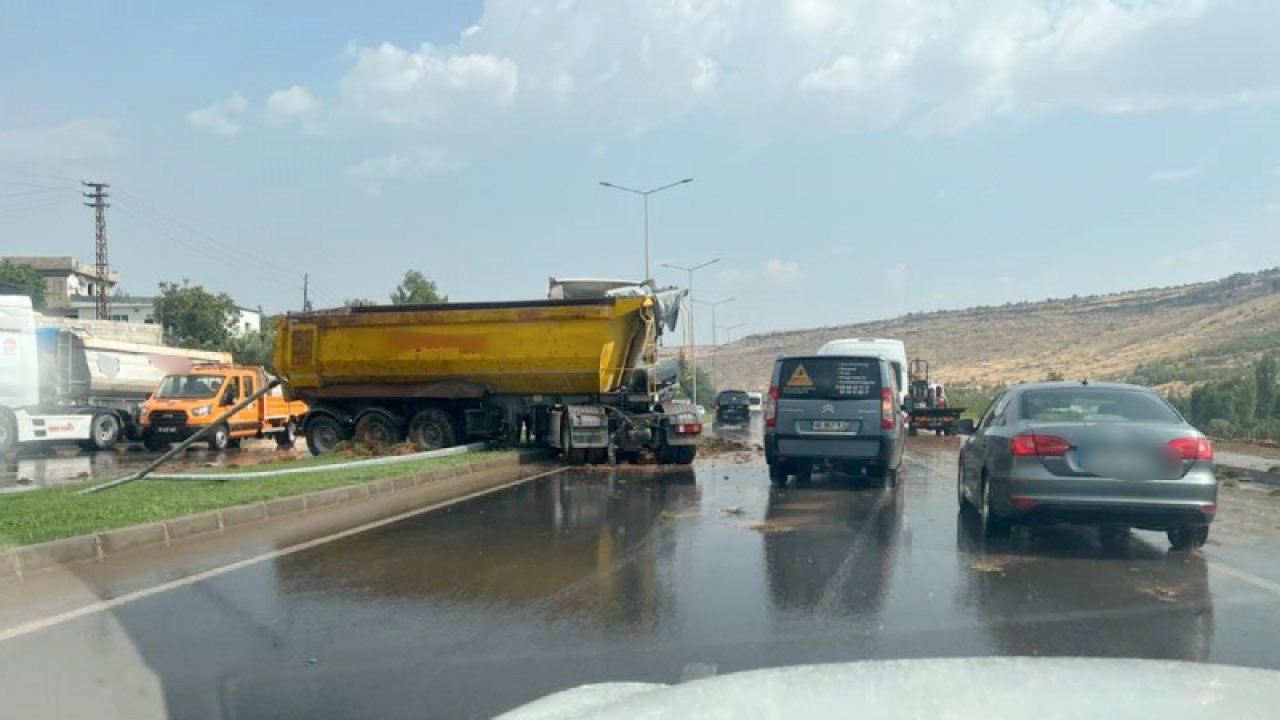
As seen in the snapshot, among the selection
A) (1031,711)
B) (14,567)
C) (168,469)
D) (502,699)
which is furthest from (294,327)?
(1031,711)

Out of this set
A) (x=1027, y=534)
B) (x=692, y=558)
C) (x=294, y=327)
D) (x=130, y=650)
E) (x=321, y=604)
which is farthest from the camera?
(x=294, y=327)

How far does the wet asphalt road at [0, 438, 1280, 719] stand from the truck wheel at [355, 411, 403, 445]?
9721 millimetres

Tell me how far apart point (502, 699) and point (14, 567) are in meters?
5.14

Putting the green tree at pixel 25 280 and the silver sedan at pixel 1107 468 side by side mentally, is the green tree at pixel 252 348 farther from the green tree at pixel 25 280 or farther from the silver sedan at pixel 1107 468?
the silver sedan at pixel 1107 468

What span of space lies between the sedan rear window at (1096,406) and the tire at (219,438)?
Result: 20.5 metres

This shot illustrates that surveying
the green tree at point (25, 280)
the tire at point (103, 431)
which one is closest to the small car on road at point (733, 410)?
the tire at point (103, 431)

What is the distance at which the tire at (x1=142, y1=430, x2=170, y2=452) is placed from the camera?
24203 mm

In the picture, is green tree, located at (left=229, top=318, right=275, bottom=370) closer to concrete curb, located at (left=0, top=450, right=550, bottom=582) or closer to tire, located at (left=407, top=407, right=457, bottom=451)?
tire, located at (left=407, top=407, right=457, bottom=451)

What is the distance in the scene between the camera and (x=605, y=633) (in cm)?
595

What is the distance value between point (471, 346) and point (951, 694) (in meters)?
16.2

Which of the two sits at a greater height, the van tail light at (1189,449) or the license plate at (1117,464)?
the van tail light at (1189,449)

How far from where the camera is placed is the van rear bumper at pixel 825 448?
13.5 m

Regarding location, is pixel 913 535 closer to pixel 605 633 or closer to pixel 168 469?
pixel 605 633

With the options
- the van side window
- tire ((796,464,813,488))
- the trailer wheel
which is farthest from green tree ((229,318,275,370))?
the van side window
